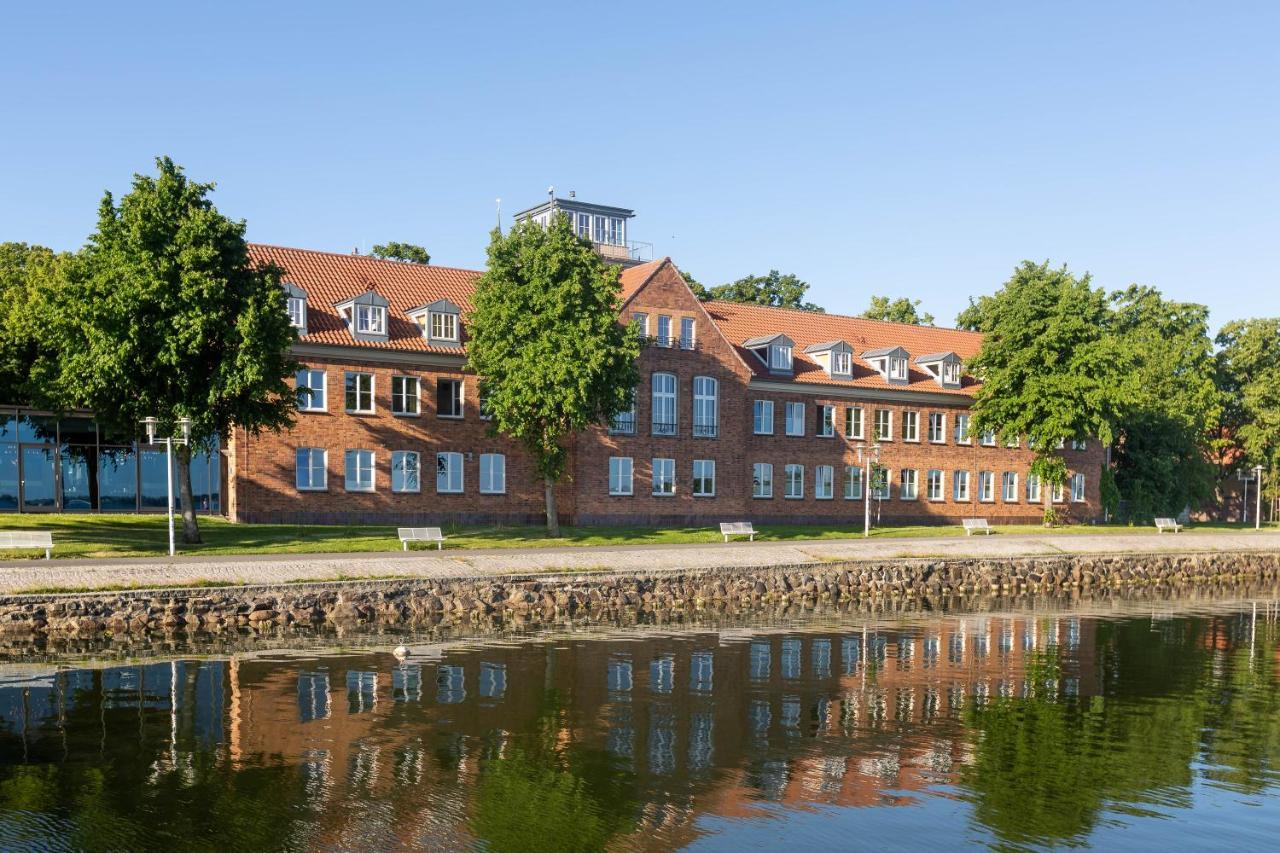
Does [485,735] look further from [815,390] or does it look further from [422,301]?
[815,390]

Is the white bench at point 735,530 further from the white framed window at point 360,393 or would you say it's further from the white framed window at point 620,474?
the white framed window at point 360,393

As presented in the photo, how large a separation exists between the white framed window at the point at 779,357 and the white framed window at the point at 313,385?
74.8 feet

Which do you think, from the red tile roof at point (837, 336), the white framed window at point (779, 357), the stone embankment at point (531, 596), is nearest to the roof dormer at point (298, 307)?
the stone embankment at point (531, 596)

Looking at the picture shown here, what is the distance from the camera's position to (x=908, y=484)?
61.2m

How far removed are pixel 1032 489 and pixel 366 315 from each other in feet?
131

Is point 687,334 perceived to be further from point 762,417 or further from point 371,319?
point 371,319

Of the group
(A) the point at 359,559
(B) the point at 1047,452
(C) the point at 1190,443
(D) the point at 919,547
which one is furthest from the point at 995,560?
(C) the point at 1190,443

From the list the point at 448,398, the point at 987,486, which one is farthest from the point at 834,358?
the point at 448,398

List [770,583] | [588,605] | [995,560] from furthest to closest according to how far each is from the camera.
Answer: [995,560], [770,583], [588,605]

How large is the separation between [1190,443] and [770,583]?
4750cm

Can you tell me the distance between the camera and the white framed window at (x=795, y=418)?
5766 centimetres

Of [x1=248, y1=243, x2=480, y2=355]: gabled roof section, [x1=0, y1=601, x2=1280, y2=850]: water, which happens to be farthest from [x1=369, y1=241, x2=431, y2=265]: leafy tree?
[x1=0, y1=601, x2=1280, y2=850]: water

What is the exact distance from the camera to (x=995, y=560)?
43.3 m

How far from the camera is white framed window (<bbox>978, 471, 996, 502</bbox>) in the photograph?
63925mm
